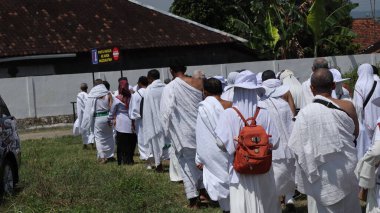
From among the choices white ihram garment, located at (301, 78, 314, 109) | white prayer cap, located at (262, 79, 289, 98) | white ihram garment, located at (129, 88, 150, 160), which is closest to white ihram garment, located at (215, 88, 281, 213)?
white prayer cap, located at (262, 79, 289, 98)

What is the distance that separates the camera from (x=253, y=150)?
6.93 m

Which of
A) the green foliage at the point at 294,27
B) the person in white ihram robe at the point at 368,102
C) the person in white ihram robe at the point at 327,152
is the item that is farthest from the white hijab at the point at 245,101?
the green foliage at the point at 294,27

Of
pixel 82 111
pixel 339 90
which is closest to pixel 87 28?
pixel 82 111

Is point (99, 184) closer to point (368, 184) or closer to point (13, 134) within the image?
point (13, 134)

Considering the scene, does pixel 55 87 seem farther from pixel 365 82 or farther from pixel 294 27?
pixel 365 82

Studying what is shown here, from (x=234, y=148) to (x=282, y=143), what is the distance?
1.95m

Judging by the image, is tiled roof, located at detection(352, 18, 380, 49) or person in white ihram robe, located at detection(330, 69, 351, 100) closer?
person in white ihram robe, located at detection(330, 69, 351, 100)

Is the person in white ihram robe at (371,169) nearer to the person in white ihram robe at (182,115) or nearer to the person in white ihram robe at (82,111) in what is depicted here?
the person in white ihram robe at (182,115)

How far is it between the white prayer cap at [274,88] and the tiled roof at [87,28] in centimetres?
2402

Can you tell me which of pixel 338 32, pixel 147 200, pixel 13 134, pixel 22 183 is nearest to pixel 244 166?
pixel 147 200

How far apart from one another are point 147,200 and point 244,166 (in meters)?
4.02

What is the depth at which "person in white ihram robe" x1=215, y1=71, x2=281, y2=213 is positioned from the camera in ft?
23.3

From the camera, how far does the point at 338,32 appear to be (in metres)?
34.6

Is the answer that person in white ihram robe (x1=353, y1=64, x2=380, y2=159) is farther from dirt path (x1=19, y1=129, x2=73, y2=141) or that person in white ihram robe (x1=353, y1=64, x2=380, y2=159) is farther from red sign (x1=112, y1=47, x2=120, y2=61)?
dirt path (x1=19, y1=129, x2=73, y2=141)
